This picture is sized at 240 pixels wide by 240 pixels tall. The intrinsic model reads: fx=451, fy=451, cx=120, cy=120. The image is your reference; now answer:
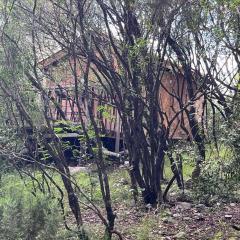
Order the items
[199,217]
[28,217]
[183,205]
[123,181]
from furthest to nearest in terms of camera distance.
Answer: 1. [123,181]
2. [183,205]
3. [199,217]
4. [28,217]

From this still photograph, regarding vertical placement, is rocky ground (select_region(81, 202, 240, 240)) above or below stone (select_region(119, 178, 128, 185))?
below

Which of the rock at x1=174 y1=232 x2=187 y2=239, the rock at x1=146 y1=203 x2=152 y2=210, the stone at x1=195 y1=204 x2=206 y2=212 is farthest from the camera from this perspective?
the rock at x1=146 y1=203 x2=152 y2=210

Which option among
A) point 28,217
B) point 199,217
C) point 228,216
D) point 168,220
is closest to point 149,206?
point 168,220

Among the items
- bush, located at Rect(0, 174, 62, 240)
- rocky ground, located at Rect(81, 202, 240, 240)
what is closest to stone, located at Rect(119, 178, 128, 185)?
rocky ground, located at Rect(81, 202, 240, 240)

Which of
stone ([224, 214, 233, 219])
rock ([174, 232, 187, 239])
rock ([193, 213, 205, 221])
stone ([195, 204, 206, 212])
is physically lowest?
rock ([174, 232, 187, 239])

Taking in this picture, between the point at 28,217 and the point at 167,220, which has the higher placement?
the point at 28,217

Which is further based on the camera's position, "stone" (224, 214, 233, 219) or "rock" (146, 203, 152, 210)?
"rock" (146, 203, 152, 210)

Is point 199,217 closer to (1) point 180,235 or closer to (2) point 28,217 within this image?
(1) point 180,235

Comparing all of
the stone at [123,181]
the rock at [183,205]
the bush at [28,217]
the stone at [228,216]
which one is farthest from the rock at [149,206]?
the stone at [123,181]

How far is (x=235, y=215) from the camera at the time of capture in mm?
5887

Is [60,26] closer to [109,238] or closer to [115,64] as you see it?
[115,64]

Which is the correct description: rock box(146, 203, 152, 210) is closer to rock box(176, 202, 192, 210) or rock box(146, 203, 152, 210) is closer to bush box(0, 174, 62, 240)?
rock box(176, 202, 192, 210)

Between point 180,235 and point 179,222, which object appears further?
point 179,222

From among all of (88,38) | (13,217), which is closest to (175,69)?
(88,38)
